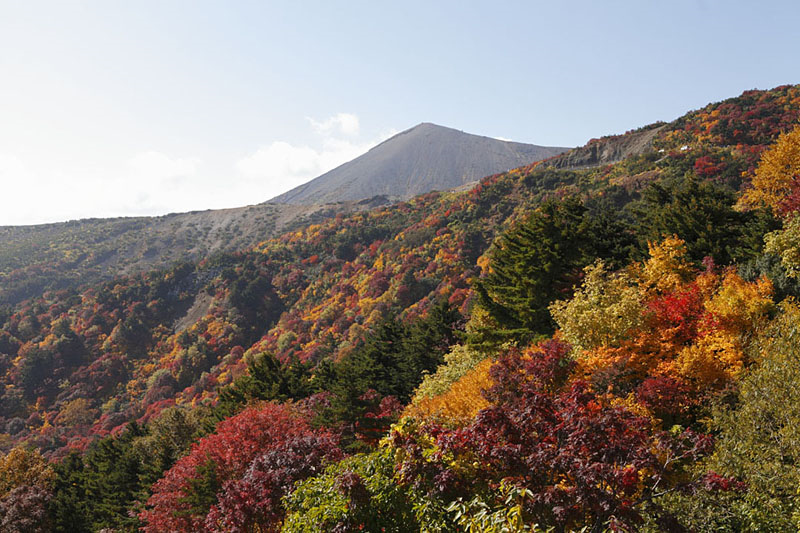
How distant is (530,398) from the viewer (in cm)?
1037

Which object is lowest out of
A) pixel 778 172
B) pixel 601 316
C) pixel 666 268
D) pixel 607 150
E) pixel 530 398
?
pixel 601 316

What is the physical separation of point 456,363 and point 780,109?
258ft

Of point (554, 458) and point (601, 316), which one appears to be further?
point (601, 316)

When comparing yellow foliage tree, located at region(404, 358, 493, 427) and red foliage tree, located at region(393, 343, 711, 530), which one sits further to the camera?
yellow foliage tree, located at region(404, 358, 493, 427)

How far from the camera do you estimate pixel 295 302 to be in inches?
4060

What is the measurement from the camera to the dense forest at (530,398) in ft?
29.2

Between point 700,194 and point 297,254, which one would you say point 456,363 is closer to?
point 700,194

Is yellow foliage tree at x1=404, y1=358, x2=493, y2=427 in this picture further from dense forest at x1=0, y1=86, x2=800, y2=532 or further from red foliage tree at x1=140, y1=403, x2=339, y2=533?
red foliage tree at x1=140, y1=403, x2=339, y2=533

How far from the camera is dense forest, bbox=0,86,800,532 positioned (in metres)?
8.90

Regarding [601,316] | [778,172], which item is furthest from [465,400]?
[778,172]

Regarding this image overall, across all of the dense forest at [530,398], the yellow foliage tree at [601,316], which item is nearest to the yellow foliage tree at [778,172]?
the dense forest at [530,398]

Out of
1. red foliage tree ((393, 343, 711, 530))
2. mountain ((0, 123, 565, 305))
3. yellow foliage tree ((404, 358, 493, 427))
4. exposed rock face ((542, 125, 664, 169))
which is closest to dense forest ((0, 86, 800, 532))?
red foliage tree ((393, 343, 711, 530))

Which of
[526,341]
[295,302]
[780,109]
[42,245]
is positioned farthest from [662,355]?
[42,245]

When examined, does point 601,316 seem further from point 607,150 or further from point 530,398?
point 607,150
